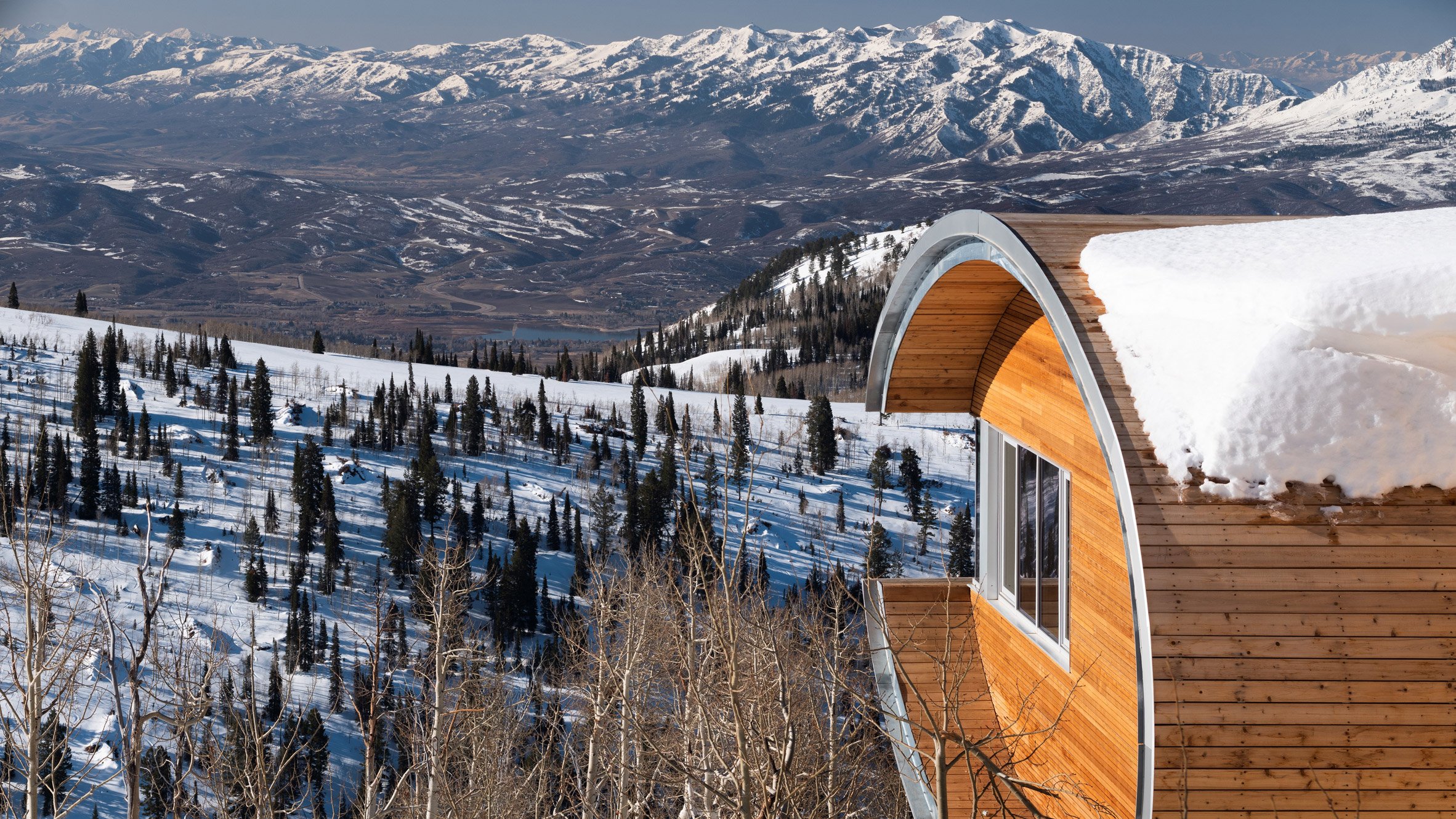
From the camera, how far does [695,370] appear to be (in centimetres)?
9450

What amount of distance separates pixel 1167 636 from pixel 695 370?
89.8 metres

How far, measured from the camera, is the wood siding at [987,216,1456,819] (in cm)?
491

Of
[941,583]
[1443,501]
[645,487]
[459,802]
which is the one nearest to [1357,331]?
[1443,501]

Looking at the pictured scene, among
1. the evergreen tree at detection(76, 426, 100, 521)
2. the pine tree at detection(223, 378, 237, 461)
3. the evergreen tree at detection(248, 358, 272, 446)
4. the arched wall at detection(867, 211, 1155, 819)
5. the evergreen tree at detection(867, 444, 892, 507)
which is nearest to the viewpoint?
the arched wall at detection(867, 211, 1155, 819)

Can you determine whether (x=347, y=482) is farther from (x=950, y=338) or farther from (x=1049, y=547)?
(x=1049, y=547)

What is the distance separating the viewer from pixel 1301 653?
494 centimetres

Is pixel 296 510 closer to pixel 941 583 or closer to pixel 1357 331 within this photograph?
pixel 941 583

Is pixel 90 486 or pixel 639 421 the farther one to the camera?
pixel 639 421

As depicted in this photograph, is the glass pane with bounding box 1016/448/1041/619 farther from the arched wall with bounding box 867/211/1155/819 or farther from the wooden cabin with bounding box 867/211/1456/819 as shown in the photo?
the wooden cabin with bounding box 867/211/1456/819

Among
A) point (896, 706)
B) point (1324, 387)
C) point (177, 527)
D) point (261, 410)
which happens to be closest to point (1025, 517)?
point (896, 706)

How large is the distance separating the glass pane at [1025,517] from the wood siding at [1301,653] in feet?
13.7

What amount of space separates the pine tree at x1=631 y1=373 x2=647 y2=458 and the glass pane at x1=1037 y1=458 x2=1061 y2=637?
150 feet

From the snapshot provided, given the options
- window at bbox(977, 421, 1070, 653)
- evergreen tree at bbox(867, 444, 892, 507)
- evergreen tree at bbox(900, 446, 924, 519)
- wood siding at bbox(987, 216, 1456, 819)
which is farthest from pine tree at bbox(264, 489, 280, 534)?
wood siding at bbox(987, 216, 1456, 819)

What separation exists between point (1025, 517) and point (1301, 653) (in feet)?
15.2
